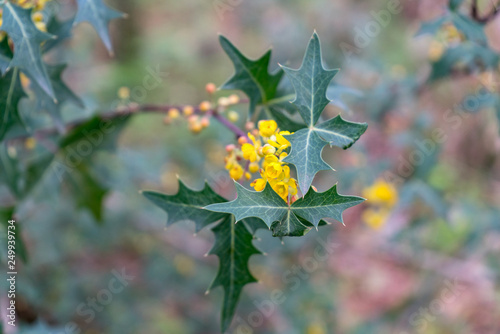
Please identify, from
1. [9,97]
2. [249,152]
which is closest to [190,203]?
[249,152]

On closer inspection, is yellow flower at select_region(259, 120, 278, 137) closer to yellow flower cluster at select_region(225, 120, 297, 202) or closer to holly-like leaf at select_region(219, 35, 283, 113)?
yellow flower cluster at select_region(225, 120, 297, 202)

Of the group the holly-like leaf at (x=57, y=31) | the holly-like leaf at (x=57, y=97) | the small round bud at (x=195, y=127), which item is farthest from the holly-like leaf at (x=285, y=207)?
the holly-like leaf at (x=57, y=31)

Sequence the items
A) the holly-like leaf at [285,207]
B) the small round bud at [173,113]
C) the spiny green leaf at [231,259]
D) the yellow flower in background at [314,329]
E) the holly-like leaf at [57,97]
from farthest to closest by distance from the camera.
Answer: the yellow flower in background at [314,329], the small round bud at [173,113], the holly-like leaf at [57,97], the spiny green leaf at [231,259], the holly-like leaf at [285,207]

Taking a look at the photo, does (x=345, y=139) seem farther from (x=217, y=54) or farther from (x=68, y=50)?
(x=217, y=54)

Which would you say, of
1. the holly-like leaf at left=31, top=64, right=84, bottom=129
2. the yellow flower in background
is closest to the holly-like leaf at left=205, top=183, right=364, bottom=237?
the holly-like leaf at left=31, top=64, right=84, bottom=129

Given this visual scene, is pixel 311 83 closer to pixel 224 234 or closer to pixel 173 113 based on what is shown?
pixel 224 234

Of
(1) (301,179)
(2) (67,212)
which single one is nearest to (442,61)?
(1) (301,179)

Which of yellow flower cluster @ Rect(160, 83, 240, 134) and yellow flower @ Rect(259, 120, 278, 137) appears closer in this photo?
yellow flower @ Rect(259, 120, 278, 137)

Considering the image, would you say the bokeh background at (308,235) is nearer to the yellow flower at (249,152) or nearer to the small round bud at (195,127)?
the small round bud at (195,127)

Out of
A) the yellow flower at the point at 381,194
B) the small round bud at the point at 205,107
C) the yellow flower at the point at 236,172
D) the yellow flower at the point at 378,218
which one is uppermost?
the yellow flower at the point at 236,172
